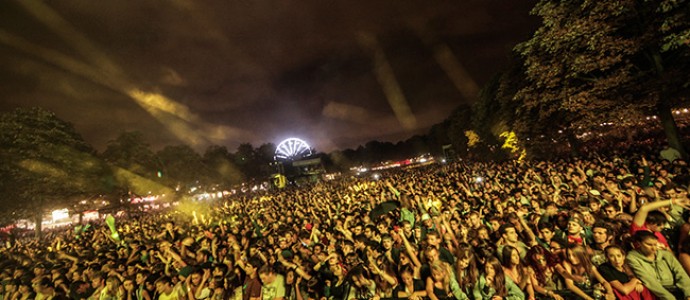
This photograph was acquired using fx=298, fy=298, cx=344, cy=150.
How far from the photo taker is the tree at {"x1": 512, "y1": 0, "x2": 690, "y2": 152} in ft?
41.1

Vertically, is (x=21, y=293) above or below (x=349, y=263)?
above

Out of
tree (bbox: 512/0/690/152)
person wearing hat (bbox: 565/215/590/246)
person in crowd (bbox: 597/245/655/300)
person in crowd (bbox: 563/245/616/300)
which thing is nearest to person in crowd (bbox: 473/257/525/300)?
person in crowd (bbox: 563/245/616/300)

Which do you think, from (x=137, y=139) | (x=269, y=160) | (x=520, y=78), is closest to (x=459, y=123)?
(x=520, y=78)

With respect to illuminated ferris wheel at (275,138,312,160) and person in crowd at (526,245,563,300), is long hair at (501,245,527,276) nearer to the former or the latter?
person in crowd at (526,245,563,300)

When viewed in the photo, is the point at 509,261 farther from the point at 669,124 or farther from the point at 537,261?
the point at 669,124

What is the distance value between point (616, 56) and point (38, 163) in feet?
134

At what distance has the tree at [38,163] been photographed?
24438 mm

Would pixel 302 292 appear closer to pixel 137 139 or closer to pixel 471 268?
pixel 471 268

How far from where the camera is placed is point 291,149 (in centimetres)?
6234

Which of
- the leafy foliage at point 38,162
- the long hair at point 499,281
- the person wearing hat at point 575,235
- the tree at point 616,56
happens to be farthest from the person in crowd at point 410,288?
the leafy foliage at point 38,162

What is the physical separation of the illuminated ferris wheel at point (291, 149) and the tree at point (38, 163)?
34.1 m

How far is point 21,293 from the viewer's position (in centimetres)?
705

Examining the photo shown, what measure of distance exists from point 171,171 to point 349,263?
6236 centimetres

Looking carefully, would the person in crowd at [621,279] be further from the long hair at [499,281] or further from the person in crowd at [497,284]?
the long hair at [499,281]
